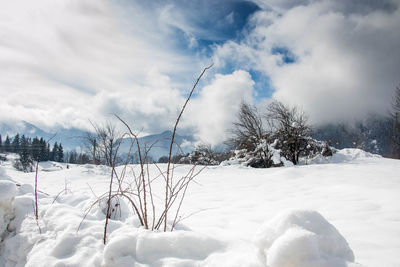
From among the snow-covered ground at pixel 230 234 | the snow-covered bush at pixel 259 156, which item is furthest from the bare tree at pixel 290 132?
the snow-covered ground at pixel 230 234

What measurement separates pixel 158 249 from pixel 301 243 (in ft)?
2.61

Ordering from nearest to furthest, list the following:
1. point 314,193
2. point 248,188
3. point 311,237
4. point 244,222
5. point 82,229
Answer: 1. point 311,237
2. point 82,229
3. point 244,222
4. point 314,193
5. point 248,188

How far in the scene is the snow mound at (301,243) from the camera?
35.2 inches

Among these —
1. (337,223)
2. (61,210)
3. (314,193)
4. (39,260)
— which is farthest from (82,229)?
(314,193)

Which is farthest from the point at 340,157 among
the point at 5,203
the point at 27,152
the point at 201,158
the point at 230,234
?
the point at 27,152

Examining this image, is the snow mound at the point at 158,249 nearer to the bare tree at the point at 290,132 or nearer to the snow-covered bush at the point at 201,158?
the snow-covered bush at the point at 201,158

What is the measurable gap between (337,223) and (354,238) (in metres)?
0.43

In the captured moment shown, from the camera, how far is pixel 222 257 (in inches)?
45.8

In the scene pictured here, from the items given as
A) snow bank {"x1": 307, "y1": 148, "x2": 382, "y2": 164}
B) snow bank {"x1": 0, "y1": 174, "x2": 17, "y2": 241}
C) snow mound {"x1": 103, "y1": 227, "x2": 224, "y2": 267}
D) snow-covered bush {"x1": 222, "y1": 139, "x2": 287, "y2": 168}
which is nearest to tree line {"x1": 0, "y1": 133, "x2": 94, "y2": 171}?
snow-covered bush {"x1": 222, "y1": 139, "x2": 287, "y2": 168}

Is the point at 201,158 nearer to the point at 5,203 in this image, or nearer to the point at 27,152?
the point at 5,203

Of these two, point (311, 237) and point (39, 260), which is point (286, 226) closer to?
point (311, 237)

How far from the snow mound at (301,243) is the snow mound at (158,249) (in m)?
0.34

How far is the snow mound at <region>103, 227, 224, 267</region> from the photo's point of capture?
1180 millimetres

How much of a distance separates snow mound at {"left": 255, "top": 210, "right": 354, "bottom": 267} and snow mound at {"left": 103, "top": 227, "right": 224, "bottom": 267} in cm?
34
